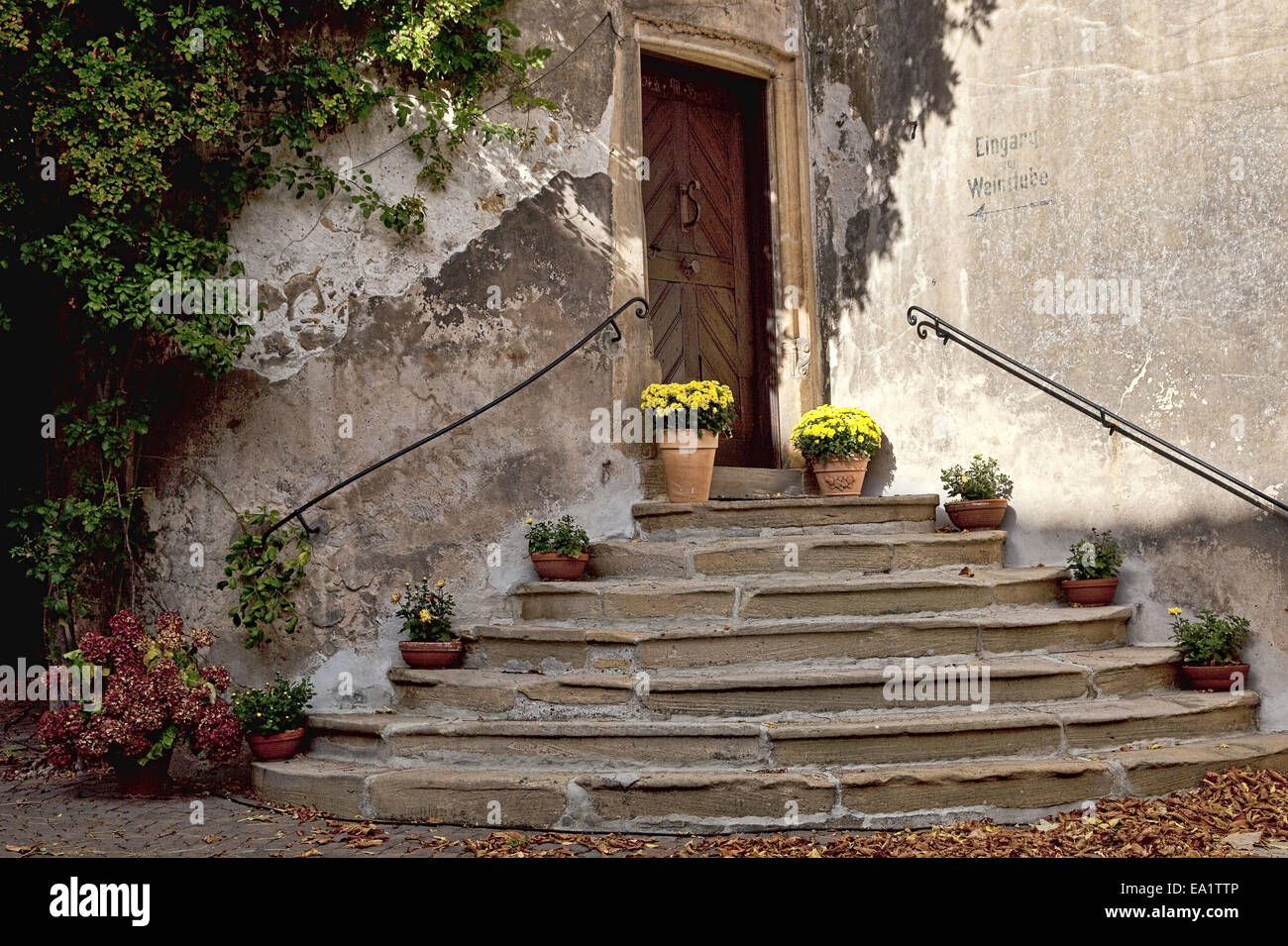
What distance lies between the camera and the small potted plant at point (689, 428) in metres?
5.99

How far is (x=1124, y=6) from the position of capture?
5.49 metres

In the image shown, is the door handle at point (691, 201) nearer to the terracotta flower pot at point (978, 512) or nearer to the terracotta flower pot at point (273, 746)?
the terracotta flower pot at point (978, 512)

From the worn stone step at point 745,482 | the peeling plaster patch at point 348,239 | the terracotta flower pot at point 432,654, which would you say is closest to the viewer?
the terracotta flower pot at point 432,654

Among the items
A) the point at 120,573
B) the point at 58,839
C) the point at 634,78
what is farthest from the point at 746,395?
the point at 58,839

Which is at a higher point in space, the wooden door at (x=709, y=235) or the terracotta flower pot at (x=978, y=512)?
the wooden door at (x=709, y=235)

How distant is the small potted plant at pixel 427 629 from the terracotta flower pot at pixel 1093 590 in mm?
3045

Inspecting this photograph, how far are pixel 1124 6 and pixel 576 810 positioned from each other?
4.76 meters

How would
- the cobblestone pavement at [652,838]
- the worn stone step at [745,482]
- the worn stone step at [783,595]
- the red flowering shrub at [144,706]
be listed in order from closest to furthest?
1. the cobblestone pavement at [652,838]
2. the red flowering shrub at [144,706]
3. the worn stone step at [783,595]
4. the worn stone step at [745,482]

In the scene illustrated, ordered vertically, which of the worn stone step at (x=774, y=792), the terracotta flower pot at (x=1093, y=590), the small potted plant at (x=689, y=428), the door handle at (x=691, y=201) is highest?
the door handle at (x=691, y=201)

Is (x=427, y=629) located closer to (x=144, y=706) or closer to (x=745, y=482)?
(x=144, y=706)

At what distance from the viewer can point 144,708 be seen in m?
4.68

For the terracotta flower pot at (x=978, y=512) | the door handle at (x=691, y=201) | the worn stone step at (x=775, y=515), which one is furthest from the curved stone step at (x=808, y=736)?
the door handle at (x=691, y=201)
